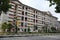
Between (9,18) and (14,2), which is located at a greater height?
(14,2)

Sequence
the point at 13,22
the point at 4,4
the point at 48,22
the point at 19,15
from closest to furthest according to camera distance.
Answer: the point at 4,4 → the point at 13,22 → the point at 19,15 → the point at 48,22

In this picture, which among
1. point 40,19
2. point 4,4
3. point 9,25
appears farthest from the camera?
point 40,19

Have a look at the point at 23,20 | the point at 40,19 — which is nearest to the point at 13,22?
the point at 23,20

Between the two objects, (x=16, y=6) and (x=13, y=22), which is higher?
(x=16, y=6)

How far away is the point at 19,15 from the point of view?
83688 millimetres

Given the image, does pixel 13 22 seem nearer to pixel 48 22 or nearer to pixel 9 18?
pixel 9 18

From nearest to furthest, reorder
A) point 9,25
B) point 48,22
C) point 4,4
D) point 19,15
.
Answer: point 4,4 < point 9,25 < point 19,15 < point 48,22

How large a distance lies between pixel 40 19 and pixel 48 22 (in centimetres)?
1637

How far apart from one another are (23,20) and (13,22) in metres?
9.98

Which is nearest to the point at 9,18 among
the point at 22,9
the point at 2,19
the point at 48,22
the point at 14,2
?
the point at 2,19

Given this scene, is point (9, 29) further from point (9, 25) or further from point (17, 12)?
point (17, 12)

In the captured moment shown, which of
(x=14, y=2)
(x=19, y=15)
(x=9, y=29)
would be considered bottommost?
(x=9, y=29)

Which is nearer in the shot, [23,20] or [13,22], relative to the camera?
[13,22]

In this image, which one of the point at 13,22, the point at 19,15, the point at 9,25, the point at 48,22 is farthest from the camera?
the point at 48,22
